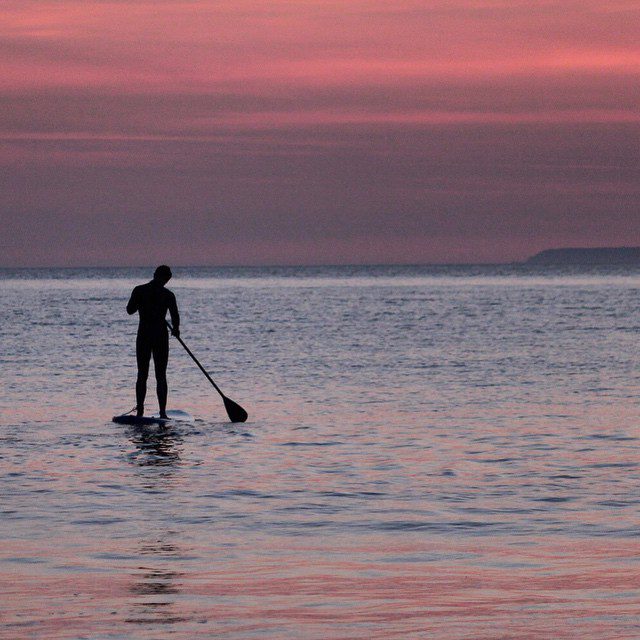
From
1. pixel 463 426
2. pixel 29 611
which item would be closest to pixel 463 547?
pixel 29 611

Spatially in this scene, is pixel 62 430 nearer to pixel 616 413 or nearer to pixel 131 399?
pixel 131 399

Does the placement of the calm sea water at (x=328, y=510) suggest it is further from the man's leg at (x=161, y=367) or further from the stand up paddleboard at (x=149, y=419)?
the man's leg at (x=161, y=367)

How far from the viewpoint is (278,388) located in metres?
19.8

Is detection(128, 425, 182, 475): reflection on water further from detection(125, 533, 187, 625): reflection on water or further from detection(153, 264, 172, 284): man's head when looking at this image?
detection(125, 533, 187, 625): reflection on water

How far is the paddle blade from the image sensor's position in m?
15.1

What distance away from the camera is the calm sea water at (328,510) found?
6.05 metres

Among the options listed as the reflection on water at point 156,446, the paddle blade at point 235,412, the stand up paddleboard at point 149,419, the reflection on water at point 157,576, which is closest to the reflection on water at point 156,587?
the reflection on water at point 157,576

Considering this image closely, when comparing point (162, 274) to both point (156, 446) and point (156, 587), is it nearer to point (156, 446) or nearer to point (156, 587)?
point (156, 446)

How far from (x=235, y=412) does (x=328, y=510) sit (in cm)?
626

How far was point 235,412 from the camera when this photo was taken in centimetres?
1516

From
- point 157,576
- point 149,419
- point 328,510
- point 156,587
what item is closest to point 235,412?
point 149,419

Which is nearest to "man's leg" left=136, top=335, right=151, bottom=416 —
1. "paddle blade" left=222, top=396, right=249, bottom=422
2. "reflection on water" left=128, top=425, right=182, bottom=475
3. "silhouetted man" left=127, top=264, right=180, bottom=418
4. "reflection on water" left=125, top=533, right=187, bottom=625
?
"silhouetted man" left=127, top=264, right=180, bottom=418

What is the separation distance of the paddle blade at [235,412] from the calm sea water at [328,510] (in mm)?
351

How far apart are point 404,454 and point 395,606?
577 centimetres
